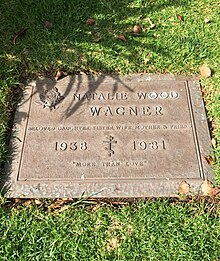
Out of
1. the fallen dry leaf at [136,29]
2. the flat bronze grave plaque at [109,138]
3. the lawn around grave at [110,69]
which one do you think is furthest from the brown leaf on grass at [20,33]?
the fallen dry leaf at [136,29]

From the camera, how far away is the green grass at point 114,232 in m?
2.48

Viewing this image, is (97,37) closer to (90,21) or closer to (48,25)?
(90,21)

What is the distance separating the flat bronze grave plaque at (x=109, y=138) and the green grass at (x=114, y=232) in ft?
0.40

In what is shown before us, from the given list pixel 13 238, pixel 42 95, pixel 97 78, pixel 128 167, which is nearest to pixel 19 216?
pixel 13 238

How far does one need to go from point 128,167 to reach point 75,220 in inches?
21.1

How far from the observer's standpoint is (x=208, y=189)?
8.81 ft

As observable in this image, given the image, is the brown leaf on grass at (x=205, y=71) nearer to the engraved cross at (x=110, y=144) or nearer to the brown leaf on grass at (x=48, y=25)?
the engraved cross at (x=110, y=144)

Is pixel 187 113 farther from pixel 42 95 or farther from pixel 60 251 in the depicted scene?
pixel 60 251

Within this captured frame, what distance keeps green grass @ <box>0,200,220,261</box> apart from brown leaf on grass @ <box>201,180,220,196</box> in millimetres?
75

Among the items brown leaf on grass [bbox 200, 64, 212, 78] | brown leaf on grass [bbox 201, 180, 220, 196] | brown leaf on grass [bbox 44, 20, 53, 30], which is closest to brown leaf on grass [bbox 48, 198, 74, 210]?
brown leaf on grass [bbox 201, 180, 220, 196]

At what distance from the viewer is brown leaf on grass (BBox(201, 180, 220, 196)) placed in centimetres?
268

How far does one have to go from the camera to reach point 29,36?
3.62 metres

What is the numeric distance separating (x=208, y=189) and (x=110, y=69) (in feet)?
4.47

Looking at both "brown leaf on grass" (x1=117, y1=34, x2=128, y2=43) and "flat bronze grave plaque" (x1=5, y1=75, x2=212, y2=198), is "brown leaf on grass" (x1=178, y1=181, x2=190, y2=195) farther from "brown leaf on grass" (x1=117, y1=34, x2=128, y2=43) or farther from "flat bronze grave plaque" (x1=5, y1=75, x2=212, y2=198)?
"brown leaf on grass" (x1=117, y1=34, x2=128, y2=43)
